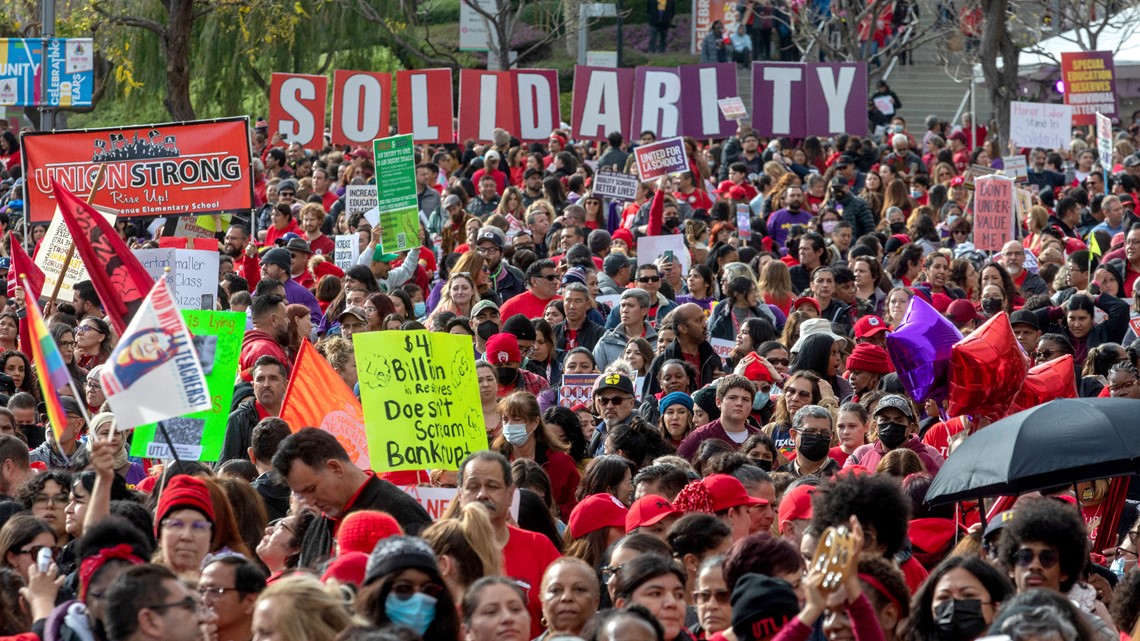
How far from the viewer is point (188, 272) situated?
1282cm

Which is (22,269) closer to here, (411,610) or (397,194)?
(397,194)

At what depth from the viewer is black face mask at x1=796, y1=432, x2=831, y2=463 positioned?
8805 millimetres

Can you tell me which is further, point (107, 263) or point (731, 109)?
point (731, 109)

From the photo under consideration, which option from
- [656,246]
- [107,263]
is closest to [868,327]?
[656,246]

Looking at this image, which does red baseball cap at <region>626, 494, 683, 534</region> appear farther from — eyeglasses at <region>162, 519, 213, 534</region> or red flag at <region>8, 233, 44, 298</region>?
red flag at <region>8, 233, 44, 298</region>

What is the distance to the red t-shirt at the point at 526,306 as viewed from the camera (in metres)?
13.4

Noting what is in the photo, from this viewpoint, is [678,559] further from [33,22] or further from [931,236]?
[33,22]

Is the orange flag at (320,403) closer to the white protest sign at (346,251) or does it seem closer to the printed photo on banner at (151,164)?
the printed photo on banner at (151,164)

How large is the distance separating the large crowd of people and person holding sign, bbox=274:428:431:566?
0.5 inches

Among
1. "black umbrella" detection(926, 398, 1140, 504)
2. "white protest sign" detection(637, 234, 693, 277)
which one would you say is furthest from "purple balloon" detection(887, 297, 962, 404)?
"white protest sign" detection(637, 234, 693, 277)

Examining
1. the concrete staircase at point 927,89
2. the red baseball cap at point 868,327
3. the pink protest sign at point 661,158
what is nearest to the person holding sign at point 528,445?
the red baseball cap at point 868,327

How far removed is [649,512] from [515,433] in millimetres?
2245

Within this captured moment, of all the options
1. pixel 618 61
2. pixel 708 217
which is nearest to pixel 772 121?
pixel 708 217

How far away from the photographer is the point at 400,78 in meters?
24.9
